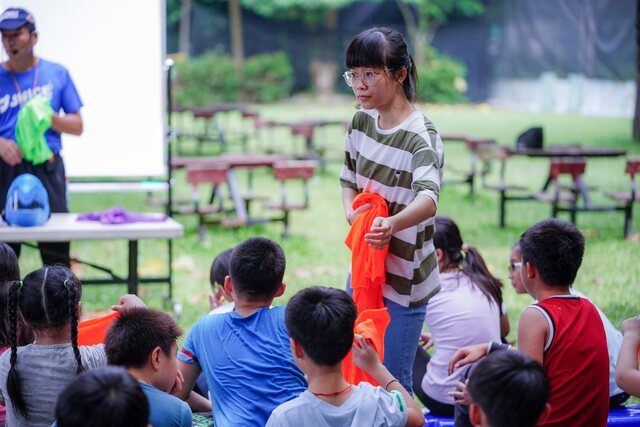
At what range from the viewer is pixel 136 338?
8.46 ft

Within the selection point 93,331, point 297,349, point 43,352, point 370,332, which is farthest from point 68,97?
point 297,349

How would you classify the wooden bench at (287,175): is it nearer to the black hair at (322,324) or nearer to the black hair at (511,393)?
the black hair at (322,324)

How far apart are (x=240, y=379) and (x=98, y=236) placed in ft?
7.13

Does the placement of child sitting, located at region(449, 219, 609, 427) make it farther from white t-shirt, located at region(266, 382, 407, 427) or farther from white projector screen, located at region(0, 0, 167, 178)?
white projector screen, located at region(0, 0, 167, 178)

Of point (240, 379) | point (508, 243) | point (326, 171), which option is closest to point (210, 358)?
point (240, 379)

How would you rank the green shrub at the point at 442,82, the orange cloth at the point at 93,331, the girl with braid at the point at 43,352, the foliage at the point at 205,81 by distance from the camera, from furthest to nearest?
the green shrub at the point at 442,82 < the foliage at the point at 205,81 < the orange cloth at the point at 93,331 < the girl with braid at the point at 43,352

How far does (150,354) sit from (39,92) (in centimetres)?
285

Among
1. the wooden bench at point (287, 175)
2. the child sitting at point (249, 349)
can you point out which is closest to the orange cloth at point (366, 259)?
the child sitting at point (249, 349)

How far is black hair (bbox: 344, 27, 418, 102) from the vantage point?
304cm

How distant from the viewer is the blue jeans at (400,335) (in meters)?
3.20

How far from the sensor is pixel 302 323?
94.7 inches

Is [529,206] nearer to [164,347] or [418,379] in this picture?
[418,379]

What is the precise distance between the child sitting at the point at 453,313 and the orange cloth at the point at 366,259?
471mm

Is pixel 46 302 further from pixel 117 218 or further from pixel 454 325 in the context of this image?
pixel 117 218
